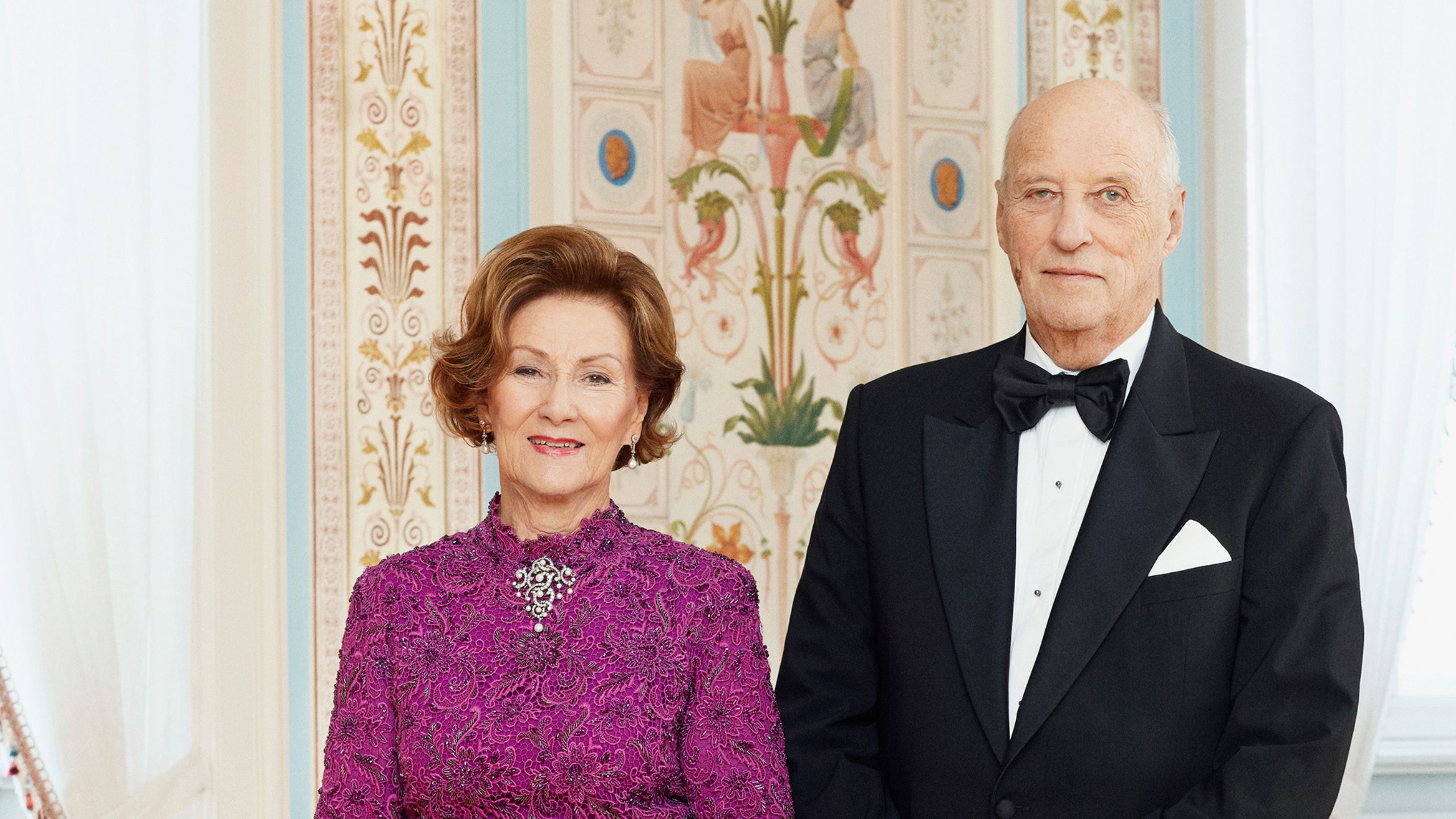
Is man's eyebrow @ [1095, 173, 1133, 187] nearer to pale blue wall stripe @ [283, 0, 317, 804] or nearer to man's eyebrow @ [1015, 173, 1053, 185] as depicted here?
man's eyebrow @ [1015, 173, 1053, 185]

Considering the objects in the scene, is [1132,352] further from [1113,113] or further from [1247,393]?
[1113,113]

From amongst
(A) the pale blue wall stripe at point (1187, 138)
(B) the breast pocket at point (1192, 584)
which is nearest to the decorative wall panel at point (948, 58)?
(A) the pale blue wall stripe at point (1187, 138)

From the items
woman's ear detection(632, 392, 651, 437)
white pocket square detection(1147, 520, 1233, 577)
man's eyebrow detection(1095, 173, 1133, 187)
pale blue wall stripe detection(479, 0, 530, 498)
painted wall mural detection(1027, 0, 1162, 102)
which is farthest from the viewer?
painted wall mural detection(1027, 0, 1162, 102)

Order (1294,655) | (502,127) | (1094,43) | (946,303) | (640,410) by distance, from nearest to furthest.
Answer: (1294,655)
(640,410)
(502,127)
(946,303)
(1094,43)

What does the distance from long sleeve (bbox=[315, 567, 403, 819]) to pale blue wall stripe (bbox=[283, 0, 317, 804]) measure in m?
1.10

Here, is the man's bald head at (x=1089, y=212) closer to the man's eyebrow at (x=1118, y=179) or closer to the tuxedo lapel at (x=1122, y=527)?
the man's eyebrow at (x=1118, y=179)

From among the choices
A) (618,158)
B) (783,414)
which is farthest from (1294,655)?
(618,158)

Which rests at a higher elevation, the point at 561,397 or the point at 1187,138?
the point at 1187,138

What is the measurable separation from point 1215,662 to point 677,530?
1.58 m

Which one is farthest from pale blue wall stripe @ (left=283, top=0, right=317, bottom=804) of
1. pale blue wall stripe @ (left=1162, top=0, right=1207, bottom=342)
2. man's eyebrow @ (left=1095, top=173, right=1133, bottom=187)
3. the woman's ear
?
pale blue wall stripe @ (left=1162, top=0, right=1207, bottom=342)

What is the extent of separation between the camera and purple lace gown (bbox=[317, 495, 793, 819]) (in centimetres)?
171

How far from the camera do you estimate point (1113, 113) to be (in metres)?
1.80

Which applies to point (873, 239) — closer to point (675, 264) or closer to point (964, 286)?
point (964, 286)

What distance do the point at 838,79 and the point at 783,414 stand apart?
2.49 feet
